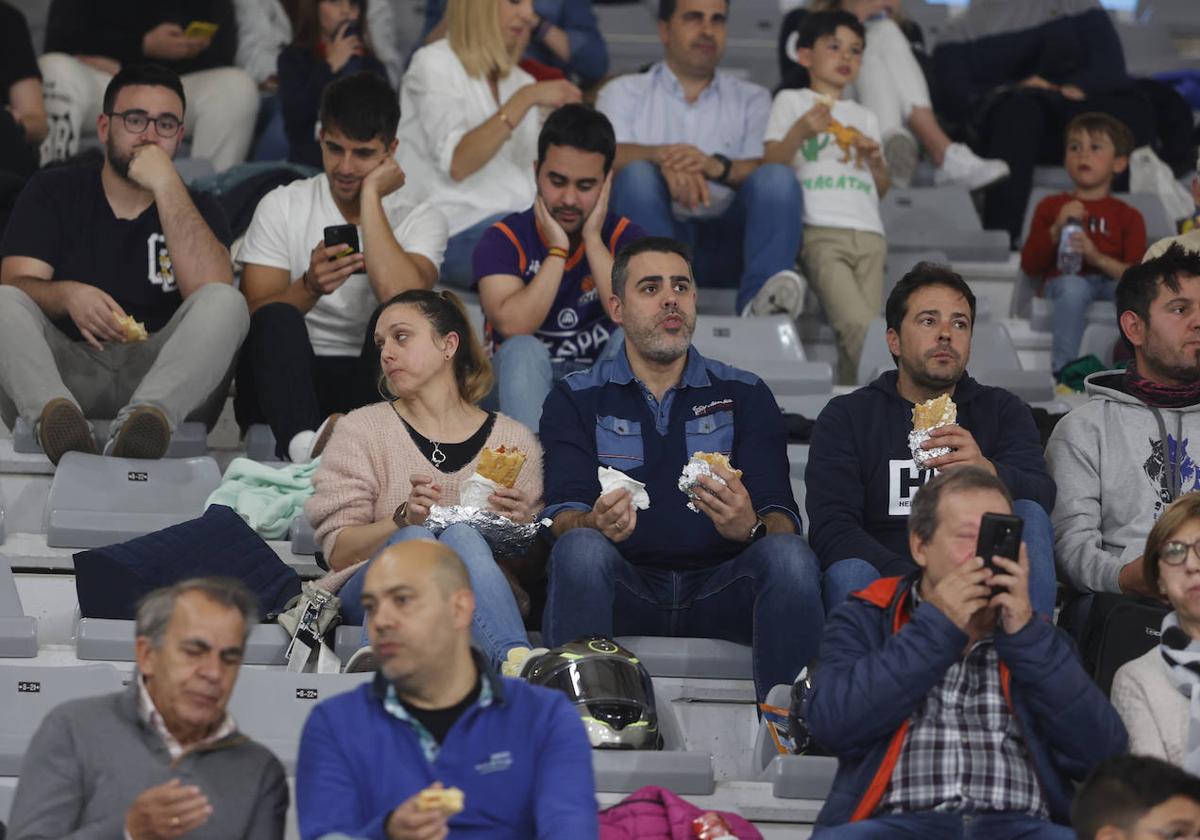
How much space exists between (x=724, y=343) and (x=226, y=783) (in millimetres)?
2767

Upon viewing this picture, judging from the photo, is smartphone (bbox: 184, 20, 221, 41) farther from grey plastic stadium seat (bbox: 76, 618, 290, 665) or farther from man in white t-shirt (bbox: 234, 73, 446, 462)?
grey plastic stadium seat (bbox: 76, 618, 290, 665)

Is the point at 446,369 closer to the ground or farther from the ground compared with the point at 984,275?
closer to the ground

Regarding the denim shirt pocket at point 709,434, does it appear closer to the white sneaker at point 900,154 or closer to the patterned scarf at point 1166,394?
the patterned scarf at point 1166,394

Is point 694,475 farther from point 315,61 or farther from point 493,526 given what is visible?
point 315,61

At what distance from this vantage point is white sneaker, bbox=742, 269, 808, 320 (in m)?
5.69

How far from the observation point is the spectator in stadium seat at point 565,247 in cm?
501

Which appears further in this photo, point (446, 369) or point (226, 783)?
point (446, 369)

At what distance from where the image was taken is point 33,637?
3984mm

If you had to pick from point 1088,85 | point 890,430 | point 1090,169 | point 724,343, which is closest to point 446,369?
point 890,430

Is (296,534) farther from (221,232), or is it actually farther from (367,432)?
(221,232)

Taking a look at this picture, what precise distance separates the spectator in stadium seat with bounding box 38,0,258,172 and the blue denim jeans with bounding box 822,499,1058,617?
11.8 feet

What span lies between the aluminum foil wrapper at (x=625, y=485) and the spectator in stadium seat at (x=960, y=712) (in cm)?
89

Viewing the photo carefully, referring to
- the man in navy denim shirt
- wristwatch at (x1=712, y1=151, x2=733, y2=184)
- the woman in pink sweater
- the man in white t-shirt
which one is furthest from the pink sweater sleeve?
wristwatch at (x1=712, y1=151, x2=733, y2=184)

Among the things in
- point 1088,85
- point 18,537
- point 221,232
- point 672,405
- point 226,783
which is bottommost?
point 226,783
